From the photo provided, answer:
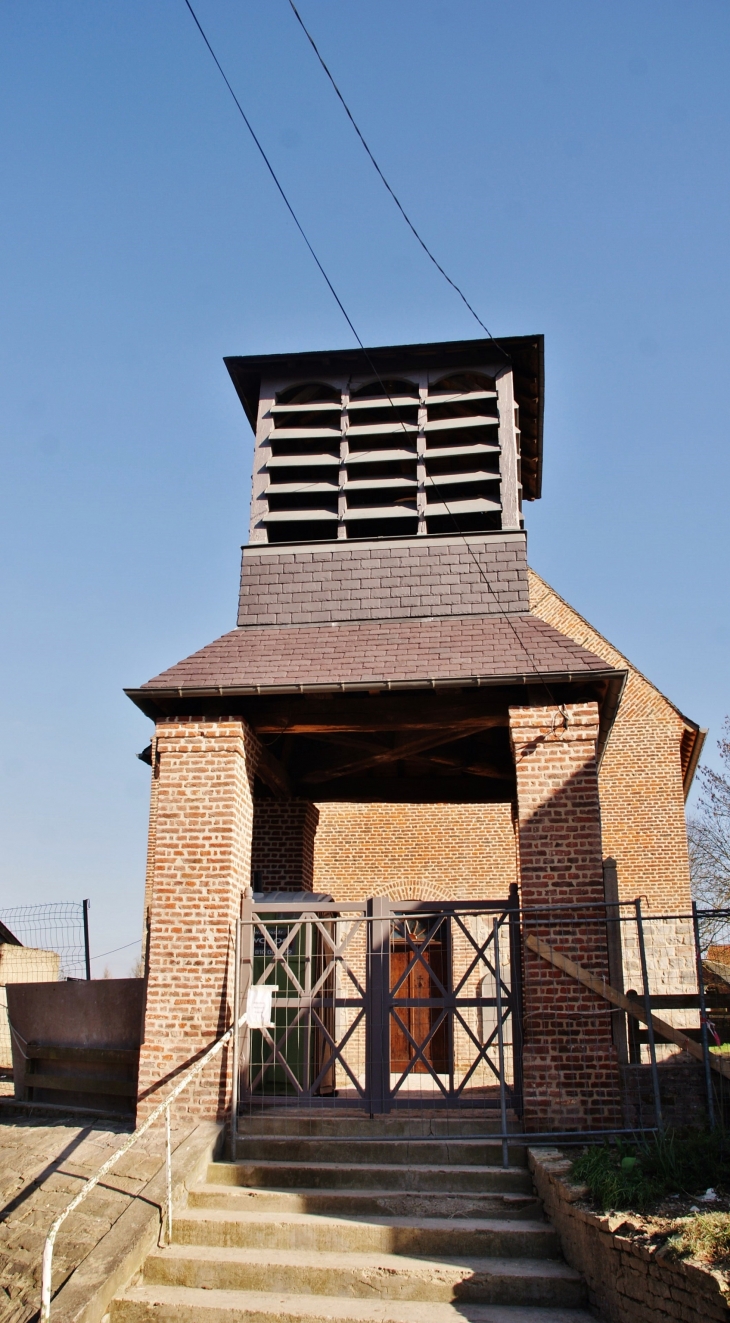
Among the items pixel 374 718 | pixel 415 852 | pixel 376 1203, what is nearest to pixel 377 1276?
→ pixel 376 1203

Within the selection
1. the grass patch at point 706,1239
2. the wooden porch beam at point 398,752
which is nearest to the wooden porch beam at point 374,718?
the wooden porch beam at point 398,752

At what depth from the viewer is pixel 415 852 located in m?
17.6

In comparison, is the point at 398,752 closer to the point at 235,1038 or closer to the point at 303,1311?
the point at 235,1038

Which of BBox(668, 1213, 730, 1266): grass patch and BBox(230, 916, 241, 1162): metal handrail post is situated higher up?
BBox(230, 916, 241, 1162): metal handrail post

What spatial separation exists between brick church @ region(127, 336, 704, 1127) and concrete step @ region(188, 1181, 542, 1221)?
100cm

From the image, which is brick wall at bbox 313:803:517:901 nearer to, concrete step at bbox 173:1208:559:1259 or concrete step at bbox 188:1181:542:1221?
concrete step at bbox 188:1181:542:1221

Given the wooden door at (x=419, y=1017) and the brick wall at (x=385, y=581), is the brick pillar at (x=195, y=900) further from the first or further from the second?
the wooden door at (x=419, y=1017)

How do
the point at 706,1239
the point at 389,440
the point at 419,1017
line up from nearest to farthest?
the point at 706,1239
the point at 389,440
the point at 419,1017

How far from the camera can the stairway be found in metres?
5.74

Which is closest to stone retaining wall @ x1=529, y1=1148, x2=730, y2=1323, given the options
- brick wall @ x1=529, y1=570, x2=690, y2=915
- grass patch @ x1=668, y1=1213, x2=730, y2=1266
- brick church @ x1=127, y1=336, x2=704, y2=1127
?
grass patch @ x1=668, y1=1213, x2=730, y2=1266

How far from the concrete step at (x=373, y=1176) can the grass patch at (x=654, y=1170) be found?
2.13 ft

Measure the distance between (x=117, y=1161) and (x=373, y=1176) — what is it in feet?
6.07

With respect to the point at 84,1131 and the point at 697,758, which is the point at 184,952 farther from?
the point at 697,758

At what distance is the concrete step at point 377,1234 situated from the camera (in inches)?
248
